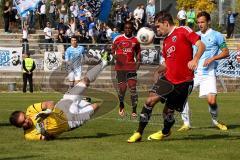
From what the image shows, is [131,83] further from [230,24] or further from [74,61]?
[230,24]

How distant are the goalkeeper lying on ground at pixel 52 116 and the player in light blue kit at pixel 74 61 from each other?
11.5m

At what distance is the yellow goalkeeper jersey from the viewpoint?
42.1 ft

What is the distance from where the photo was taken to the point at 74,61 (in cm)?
2644

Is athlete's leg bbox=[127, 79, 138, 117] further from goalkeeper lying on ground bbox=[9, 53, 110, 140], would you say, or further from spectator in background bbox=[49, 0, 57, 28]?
spectator in background bbox=[49, 0, 57, 28]

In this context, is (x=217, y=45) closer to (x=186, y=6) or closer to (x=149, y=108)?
(x=149, y=108)

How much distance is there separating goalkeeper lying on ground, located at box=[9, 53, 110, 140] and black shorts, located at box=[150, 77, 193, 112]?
1.62 meters

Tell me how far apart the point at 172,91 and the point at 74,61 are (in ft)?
46.3

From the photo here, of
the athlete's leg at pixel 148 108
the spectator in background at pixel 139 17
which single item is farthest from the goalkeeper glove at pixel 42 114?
the spectator in background at pixel 139 17

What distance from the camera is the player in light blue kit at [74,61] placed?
2539cm

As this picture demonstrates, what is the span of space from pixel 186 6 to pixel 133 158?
39.4m

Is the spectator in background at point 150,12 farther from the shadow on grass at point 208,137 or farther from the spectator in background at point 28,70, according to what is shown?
the shadow on grass at point 208,137

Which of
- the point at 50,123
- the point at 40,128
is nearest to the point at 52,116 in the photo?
the point at 50,123

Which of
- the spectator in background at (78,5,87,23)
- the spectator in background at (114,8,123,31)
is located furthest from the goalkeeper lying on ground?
the spectator in background at (78,5,87,23)

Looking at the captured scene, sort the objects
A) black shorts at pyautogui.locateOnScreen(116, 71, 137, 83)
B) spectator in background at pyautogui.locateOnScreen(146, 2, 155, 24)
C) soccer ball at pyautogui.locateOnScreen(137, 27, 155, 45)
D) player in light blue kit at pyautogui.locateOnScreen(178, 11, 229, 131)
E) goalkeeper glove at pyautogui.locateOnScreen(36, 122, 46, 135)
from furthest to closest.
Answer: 1. spectator in background at pyautogui.locateOnScreen(146, 2, 155, 24)
2. black shorts at pyautogui.locateOnScreen(116, 71, 137, 83)
3. player in light blue kit at pyautogui.locateOnScreen(178, 11, 229, 131)
4. soccer ball at pyautogui.locateOnScreen(137, 27, 155, 45)
5. goalkeeper glove at pyautogui.locateOnScreen(36, 122, 46, 135)
